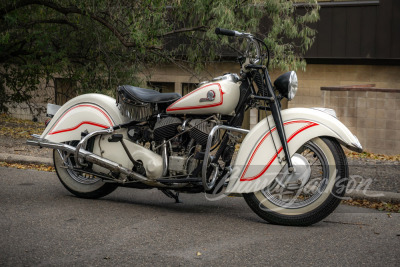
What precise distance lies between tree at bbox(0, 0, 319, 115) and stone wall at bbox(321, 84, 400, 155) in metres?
1.16

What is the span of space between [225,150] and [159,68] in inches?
499

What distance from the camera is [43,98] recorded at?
1677 cm

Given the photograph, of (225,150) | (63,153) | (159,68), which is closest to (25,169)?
(63,153)

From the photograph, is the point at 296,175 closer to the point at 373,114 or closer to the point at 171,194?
the point at 171,194

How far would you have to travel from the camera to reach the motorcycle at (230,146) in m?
5.61

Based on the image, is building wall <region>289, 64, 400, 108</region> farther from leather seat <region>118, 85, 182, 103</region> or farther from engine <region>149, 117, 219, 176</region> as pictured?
engine <region>149, 117, 219, 176</region>

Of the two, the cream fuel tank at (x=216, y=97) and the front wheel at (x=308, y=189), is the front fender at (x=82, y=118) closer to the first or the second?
the cream fuel tank at (x=216, y=97)

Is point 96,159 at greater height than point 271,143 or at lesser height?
lesser

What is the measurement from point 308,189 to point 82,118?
257 cm

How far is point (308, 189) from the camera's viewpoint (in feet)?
18.4

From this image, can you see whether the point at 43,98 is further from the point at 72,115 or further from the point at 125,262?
the point at 125,262

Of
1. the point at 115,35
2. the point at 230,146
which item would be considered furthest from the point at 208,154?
the point at 115,35

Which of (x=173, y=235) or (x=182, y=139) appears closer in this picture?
(x=173, y=235)

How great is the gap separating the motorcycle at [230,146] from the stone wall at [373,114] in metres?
6.50
